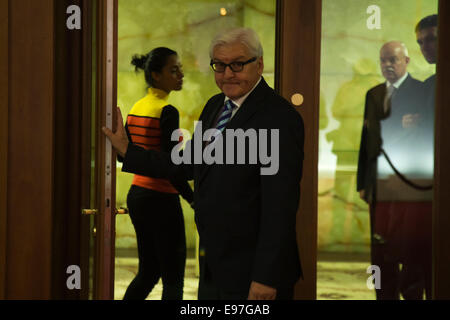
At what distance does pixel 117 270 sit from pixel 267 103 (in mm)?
1182

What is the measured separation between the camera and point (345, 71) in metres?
2.49

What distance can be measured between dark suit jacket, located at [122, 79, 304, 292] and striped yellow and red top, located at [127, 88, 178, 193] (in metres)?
0.57

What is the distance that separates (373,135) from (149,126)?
3.31 feet

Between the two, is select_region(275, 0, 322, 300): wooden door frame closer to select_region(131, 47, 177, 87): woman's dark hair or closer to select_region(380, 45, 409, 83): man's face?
select_region(380, 45, 409, 83): man's face

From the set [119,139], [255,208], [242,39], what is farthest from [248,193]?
[119,139]

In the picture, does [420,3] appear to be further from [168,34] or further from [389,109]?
[168,34]

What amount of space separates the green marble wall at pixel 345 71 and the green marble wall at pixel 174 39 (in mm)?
426

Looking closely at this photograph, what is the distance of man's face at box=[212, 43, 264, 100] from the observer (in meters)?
1.98

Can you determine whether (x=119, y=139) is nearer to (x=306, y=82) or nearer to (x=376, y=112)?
(x=306, y=82)

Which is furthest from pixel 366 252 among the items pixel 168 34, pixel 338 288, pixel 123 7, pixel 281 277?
pixel 123 7

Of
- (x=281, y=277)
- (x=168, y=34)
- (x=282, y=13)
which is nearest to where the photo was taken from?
(x=281, y=277)

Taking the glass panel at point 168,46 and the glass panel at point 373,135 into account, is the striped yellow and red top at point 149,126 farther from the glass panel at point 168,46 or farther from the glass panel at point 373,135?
the glass panel at point 373,135

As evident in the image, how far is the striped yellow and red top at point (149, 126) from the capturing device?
254 centimetres

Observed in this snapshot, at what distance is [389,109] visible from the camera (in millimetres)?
2514
